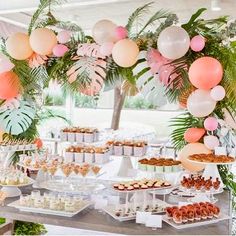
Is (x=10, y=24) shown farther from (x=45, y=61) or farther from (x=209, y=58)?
(x=209, y=58)

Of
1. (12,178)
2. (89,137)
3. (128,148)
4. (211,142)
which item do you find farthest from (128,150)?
(12,178)

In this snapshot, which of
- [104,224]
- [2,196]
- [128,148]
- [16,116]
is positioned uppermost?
[16,116]

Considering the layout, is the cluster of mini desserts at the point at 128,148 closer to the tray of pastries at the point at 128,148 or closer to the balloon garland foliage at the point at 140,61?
the tray of pastries at the point at 128,148

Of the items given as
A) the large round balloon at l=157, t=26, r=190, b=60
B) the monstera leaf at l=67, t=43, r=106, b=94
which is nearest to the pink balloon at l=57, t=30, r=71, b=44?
the monstera leaf at l=67, t=43, r=106, b=94

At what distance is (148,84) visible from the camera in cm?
290

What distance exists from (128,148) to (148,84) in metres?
1.73

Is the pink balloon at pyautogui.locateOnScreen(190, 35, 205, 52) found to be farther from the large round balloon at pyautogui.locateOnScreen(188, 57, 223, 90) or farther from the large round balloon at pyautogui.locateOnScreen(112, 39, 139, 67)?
the large round balloon at pyautogui.locateOnScreen(112, 39, 139, 67)

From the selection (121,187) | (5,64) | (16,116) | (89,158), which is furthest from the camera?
(89,158)

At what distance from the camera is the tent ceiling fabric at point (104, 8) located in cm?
563

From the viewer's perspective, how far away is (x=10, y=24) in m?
7.11

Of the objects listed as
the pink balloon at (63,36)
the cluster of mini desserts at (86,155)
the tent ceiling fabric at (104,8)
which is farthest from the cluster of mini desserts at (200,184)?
the tent ceiling fabric at (104,8)

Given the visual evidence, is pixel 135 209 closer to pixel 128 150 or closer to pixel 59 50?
pixel 59 50

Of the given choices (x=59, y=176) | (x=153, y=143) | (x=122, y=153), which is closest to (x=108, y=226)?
(x=59, y=176)

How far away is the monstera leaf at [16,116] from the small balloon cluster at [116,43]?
3.52ft
